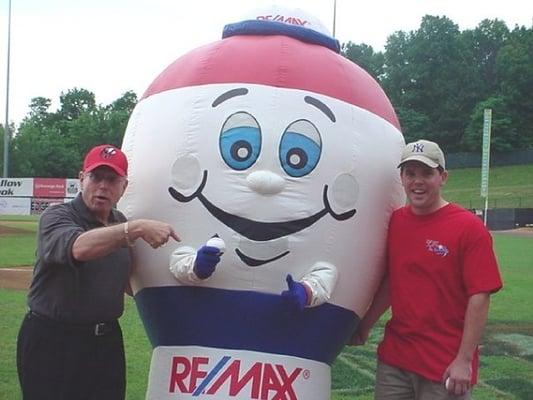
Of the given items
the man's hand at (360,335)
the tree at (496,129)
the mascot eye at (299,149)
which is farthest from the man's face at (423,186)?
the tree at (496,129)

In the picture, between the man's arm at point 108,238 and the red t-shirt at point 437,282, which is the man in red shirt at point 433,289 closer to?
the red t-shirt at point 437,282

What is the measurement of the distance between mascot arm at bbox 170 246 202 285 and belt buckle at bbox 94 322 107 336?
46cm

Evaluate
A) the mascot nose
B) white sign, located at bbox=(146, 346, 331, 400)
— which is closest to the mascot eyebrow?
the mascot nose

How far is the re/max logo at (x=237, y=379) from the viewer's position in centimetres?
406

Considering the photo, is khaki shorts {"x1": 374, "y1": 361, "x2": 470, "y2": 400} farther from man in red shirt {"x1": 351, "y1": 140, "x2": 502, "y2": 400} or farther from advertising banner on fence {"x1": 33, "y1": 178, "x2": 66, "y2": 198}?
advertising banner on fence {"x1": 33, "y1": 178, "x2": 66, "y2": 198}

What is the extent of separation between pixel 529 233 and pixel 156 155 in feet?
104

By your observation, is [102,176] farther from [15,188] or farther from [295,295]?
[15,188]

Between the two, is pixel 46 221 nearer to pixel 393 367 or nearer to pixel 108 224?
pixel 108 224

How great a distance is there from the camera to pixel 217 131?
158 inches

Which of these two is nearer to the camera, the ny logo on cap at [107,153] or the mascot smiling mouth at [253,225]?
the ny logo on cap at [107,153]

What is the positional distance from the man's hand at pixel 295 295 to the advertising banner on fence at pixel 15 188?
87.4 ft

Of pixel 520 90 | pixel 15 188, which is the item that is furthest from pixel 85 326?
pixel 520 90

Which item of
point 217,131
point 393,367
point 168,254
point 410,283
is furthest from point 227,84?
point 393,367

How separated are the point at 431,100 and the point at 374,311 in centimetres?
6163
